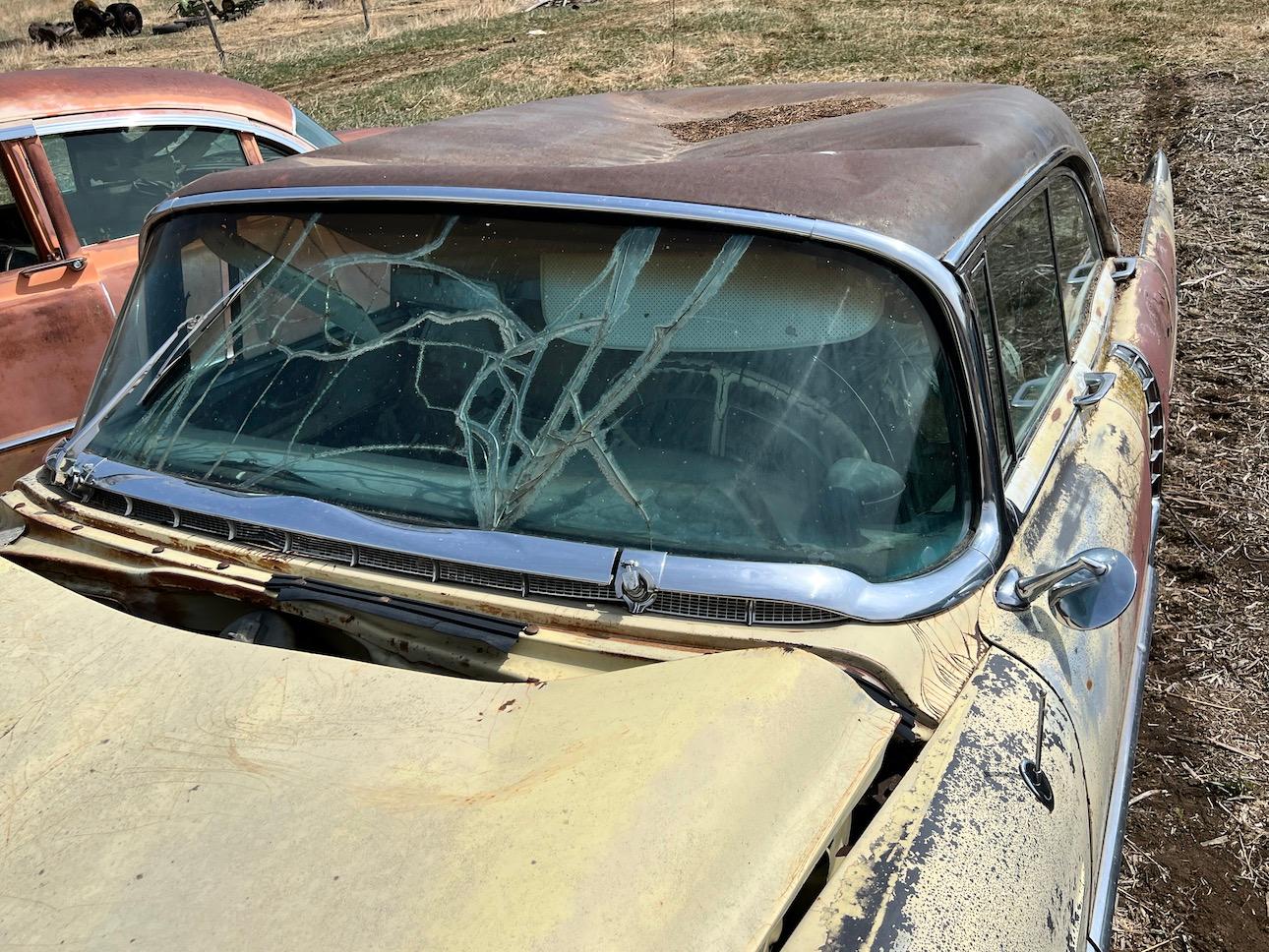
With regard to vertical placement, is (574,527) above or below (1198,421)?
above

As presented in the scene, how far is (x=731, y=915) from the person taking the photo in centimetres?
123

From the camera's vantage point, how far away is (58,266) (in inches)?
162

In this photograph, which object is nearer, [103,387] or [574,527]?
[574,527]

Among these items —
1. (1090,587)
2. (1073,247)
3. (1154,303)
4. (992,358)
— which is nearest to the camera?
(1090,587)

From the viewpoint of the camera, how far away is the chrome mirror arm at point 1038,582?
1.63 m

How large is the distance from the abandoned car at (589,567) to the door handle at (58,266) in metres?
1.95

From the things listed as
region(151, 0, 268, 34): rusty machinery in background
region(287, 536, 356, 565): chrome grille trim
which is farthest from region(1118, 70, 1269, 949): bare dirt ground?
region(151, 0, 268, 34): rusty machinery in background

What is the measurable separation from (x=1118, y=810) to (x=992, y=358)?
0.83 metres

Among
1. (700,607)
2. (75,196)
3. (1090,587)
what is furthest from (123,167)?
(1090,587)

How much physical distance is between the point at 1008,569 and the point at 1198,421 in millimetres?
2950

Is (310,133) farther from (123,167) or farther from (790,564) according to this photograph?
(790,564)

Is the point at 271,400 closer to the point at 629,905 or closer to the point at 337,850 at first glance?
the point at 337,850

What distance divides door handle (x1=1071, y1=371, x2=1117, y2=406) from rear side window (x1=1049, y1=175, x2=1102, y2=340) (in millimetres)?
299

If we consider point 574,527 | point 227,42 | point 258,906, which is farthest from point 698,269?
point 227,42
